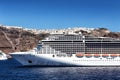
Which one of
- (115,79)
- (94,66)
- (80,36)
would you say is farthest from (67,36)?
(115,79)

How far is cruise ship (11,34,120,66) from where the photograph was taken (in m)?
91.6

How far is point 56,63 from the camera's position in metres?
91.2

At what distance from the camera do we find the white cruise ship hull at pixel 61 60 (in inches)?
3593

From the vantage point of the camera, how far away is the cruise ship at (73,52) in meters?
91.6

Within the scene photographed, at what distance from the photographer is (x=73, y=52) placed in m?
93.5

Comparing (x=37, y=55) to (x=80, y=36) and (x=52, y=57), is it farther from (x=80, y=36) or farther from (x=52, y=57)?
(x=80, y=36)

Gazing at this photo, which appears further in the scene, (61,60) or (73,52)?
(73,52)

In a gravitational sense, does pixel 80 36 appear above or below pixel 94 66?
above

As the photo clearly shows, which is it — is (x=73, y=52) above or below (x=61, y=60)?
above

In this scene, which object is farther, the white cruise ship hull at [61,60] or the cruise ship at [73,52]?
the cruise ship at [73,52]

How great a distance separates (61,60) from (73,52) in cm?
338

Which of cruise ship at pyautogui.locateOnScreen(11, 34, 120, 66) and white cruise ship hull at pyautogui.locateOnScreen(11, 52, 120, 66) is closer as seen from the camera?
white cruise ship hull at pyautogui.locateOnScreen(11, 52, 120, 66)

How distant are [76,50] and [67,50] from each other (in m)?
1.74

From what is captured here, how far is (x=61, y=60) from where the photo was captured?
91500 mm
